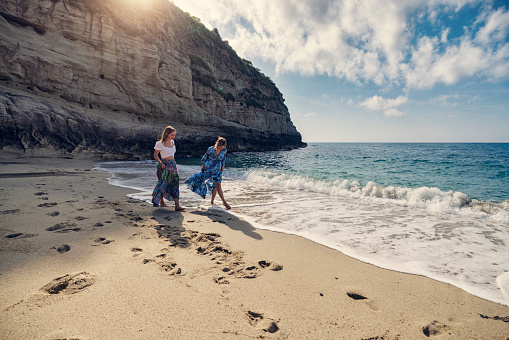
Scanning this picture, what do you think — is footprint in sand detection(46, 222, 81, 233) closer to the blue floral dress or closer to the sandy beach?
the sandy beach

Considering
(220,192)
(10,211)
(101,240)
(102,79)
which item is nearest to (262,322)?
(101,240)

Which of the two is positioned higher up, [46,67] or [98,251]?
[46,67]

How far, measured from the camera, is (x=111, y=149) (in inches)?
638

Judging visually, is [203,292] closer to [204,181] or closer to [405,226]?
[204,181]

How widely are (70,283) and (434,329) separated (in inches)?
116

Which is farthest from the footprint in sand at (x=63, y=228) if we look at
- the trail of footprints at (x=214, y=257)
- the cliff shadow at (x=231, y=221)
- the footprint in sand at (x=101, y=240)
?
the cliff shadow at (x=231, y=221)

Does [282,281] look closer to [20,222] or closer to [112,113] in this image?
[20,222]

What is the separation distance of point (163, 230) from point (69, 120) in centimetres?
1570

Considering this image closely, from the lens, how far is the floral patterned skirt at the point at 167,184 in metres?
4.60

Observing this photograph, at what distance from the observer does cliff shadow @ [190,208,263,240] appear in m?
3.50

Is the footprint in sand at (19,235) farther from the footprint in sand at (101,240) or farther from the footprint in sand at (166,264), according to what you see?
the footprint in sand at (166,264)

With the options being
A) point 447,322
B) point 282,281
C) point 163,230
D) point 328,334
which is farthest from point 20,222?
point 447,322

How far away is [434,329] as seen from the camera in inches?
62.7

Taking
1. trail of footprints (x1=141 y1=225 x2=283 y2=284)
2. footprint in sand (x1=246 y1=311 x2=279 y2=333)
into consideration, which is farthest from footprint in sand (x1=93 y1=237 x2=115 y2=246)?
footprint in sand (x1=246 y1=311 x2=279 y2=333)
